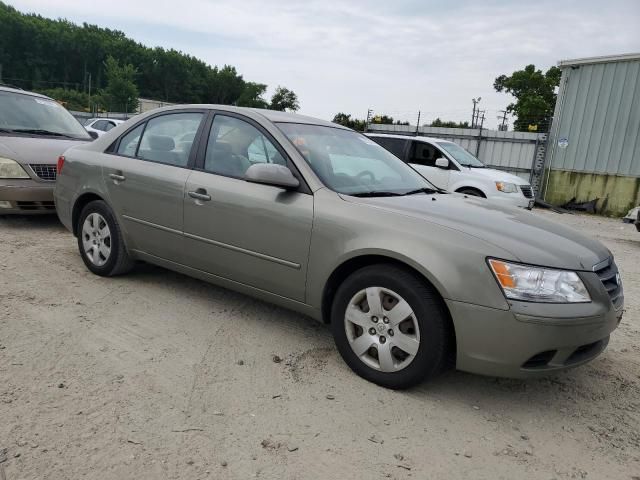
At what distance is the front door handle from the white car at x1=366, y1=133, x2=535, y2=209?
6540mm

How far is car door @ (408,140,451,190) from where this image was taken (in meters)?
10.3

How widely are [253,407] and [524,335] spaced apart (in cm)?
144

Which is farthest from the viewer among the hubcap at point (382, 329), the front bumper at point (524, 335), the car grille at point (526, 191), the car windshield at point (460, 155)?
the car grille at point (526, 191)

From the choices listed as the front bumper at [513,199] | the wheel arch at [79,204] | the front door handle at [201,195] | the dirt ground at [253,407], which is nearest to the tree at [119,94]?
the front bumper at [513,199]

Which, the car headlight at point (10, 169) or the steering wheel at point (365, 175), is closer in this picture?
the steering wheel at point (365, 175)

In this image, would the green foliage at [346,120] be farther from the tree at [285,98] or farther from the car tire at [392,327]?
the tree at [285,98]

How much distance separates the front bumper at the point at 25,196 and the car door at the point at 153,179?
2.20 metres

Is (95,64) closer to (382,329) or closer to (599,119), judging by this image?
(599,119)

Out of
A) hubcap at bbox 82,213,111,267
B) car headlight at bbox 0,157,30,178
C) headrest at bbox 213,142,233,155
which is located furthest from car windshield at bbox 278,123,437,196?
car headlight at bbox 0,157,30,178

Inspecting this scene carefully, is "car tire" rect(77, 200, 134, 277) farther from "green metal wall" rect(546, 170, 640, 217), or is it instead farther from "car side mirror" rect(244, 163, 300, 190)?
"green metal wall" rect(546, 170, 640, 217)

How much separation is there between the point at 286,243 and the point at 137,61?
99399 mm

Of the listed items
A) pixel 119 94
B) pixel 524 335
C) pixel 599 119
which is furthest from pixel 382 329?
pixel 119 94

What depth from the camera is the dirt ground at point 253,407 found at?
90.6 inches

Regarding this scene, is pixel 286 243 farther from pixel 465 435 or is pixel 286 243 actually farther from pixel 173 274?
pixel 173 274
